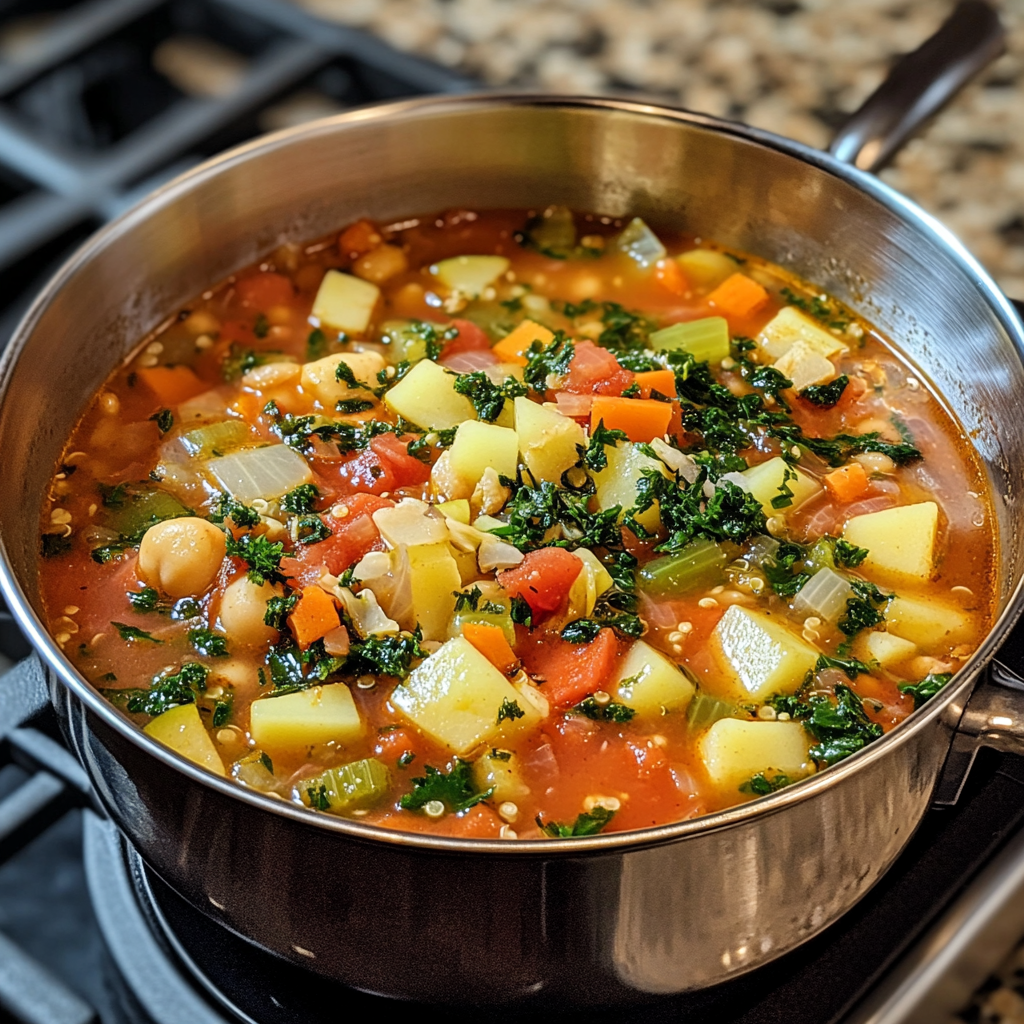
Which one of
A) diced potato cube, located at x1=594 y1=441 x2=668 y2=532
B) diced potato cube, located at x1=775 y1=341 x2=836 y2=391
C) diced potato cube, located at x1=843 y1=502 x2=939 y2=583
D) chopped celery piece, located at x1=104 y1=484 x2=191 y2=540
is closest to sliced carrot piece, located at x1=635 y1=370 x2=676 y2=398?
diced potato cube, located at x1=594 y1=441 x2=668 y2=532

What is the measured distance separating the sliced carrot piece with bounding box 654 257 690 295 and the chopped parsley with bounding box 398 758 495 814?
1.31 metres

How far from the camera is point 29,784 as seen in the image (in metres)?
2.04

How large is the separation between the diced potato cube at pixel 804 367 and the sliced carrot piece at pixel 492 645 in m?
0.90

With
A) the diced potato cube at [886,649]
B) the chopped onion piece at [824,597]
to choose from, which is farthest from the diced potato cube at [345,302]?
the diced potato cube at [886,649]

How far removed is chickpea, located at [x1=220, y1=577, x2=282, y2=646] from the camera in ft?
6.33

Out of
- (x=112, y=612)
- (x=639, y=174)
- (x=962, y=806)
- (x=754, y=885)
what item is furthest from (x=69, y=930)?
(x=639, y=174)

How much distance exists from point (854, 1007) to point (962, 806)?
38cm

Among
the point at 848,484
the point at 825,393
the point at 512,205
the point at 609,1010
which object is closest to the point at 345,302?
the point at 512,205

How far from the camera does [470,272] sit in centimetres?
270

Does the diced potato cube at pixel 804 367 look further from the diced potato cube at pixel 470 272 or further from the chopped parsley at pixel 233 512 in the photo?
the chopped parsley at pixel 233 512

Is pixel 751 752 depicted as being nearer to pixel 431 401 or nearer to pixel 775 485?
pixel 775 485

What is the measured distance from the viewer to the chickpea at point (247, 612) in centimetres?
193

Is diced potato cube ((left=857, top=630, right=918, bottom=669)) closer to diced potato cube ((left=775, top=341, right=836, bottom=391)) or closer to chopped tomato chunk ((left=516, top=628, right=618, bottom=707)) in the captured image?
chopped tomato chunk ((left=516, top=628, right=618, bottom=707))

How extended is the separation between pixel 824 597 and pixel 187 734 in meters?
1.01
